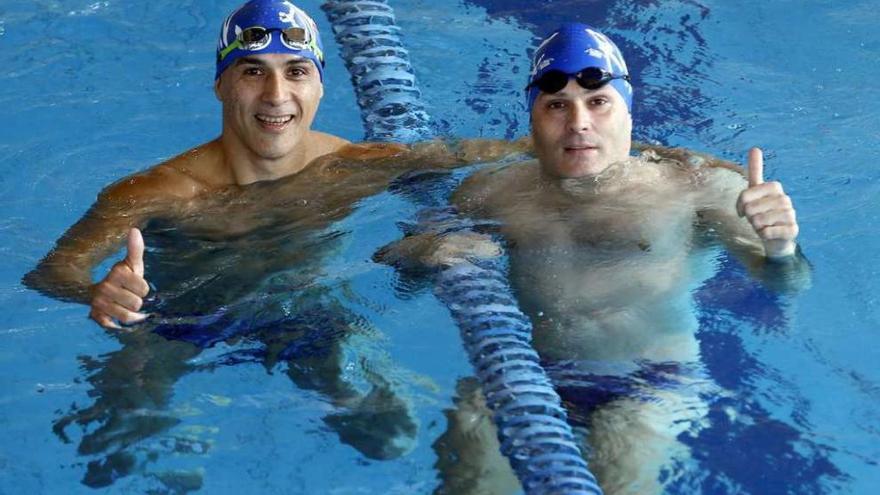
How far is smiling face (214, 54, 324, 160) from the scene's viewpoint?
451 cm

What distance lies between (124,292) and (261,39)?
1.35 m

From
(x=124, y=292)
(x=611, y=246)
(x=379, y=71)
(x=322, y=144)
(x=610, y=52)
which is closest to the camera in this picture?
(x=124, y=292)

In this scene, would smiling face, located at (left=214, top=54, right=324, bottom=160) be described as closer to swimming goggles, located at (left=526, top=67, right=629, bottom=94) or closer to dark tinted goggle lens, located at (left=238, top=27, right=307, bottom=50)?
dark tinted goggle lens, located at (left=238, top=27, right=307, bottom=50)

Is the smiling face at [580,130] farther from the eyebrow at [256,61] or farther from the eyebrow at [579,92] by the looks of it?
the eyebrow at [256,61]

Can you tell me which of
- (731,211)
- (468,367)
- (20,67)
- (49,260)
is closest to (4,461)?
(49,260)

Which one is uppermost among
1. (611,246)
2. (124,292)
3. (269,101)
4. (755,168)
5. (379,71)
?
(379,71)

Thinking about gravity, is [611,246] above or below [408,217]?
below

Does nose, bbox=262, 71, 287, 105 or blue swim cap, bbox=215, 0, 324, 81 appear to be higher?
blue swim cap, bbox=215, 0, 324, 81

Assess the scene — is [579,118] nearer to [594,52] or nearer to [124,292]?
[594,52]

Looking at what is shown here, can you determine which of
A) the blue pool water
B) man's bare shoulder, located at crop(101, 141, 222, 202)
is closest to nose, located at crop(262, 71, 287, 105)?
man's bare shoulder, located at crop(101, 141, 222, 202)

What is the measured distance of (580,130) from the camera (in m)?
4.12

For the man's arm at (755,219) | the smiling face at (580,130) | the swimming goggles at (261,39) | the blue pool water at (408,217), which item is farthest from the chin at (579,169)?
the swimming goggles at (261,39)

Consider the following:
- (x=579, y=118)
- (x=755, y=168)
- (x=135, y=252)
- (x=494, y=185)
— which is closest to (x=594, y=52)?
(x=579, y=118)

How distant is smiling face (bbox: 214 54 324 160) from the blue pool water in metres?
0.39
